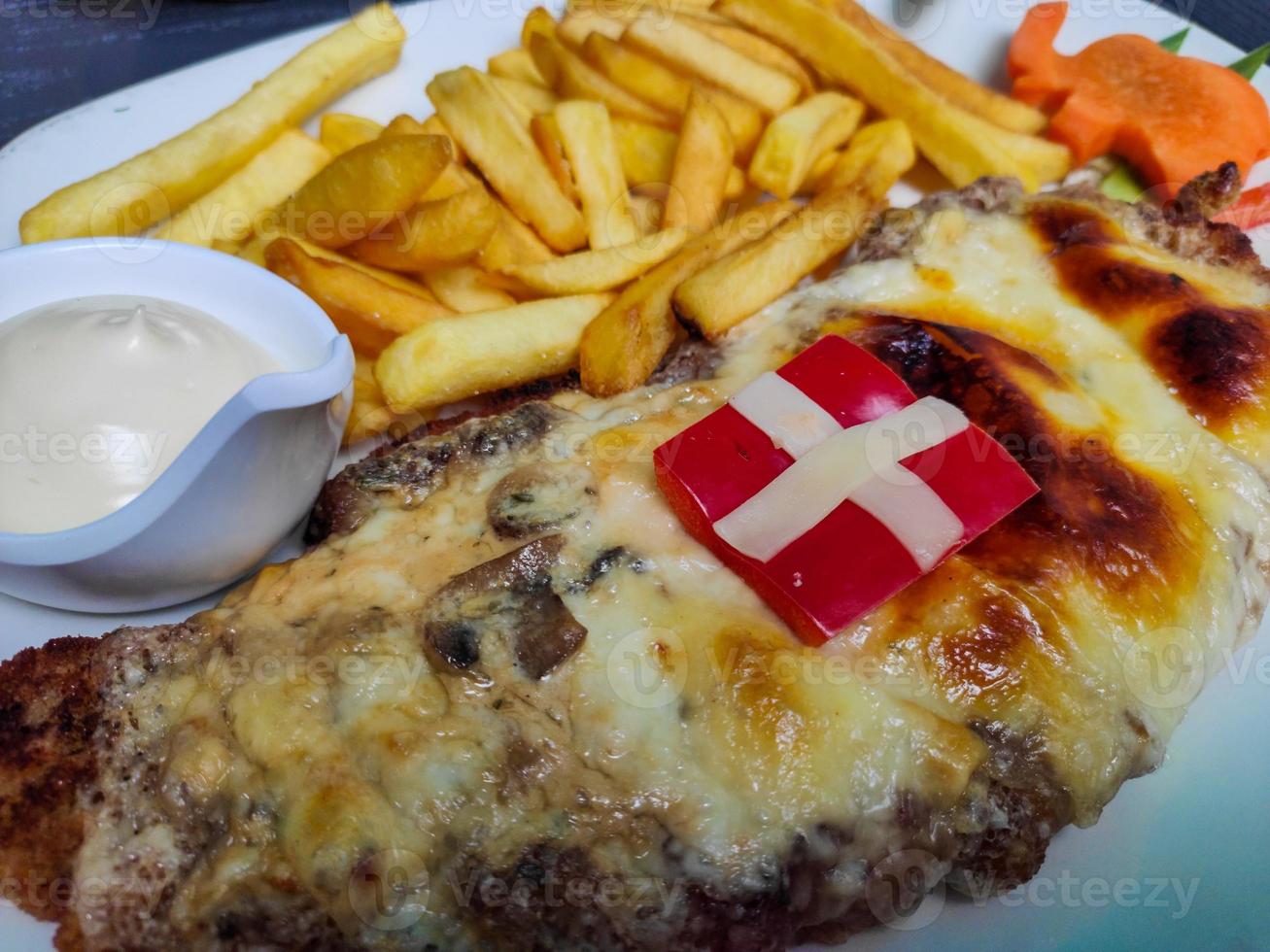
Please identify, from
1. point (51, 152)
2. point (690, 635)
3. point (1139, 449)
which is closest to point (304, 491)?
point (690, 635)

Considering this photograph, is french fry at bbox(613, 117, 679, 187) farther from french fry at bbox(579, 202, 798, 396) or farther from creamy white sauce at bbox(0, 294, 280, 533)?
creamy white sauce at bbox(0, 294, 280, 533)

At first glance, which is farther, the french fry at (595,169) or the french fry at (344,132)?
the french fry at (344,132)

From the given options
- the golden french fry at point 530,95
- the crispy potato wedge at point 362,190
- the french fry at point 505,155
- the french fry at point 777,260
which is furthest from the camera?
the golden french fry at point 530,95

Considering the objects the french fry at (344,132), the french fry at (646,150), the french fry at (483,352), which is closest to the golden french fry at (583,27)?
the french fry at (646,150)

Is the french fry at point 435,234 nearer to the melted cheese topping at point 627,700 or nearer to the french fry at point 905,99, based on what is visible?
the melted cheese topping at point 627,700

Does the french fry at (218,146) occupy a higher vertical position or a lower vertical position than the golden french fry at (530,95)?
lower

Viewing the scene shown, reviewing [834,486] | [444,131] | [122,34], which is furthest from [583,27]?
[122,34]

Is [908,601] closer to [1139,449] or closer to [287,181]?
[1139,449]
